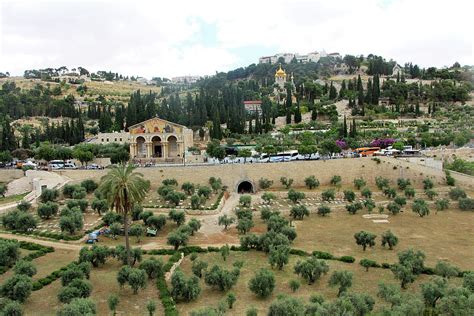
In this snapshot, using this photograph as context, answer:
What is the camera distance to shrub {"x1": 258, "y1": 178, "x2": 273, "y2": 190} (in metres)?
51.6

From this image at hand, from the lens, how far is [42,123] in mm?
93000

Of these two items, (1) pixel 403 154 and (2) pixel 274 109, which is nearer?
(1) pixel 403 154

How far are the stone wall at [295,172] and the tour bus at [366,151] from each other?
411cm

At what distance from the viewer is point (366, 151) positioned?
5972 centimetres

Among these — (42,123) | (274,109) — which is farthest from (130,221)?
(42,123)

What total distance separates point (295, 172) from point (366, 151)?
12.1 metres

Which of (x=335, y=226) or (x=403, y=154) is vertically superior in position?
(x=403, y=154)

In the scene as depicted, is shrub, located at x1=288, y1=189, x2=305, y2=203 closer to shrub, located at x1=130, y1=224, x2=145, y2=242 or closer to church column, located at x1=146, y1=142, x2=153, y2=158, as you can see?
shrub, located at x1=130, y1=224, x2=145, y2=242

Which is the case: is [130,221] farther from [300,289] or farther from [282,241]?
[300,289]

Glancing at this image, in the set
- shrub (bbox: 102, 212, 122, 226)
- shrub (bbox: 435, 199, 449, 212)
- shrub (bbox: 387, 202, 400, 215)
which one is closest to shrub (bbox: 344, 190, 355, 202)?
shrub (bbox: 387, 202, 400, 215)

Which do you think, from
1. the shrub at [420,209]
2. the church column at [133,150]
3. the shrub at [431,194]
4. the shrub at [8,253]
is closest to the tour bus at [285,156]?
the shrub at [431,194]

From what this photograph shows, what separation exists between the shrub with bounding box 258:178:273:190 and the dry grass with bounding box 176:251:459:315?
20538 mm

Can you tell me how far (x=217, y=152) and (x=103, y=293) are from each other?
1333 inches

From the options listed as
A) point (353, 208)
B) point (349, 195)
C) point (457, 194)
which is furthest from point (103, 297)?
point (457, 194)
